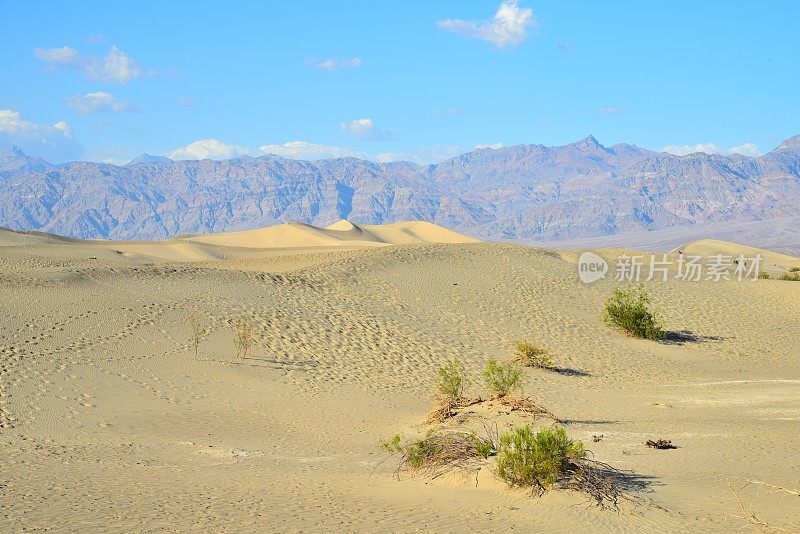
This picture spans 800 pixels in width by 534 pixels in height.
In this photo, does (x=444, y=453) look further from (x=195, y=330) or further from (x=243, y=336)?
(x=195, y=330)

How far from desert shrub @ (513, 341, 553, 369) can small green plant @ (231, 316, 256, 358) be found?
271 inches

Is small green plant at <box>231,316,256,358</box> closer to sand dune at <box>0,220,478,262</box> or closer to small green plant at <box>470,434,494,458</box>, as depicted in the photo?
small green plant at <box>470,434,494,458</box>

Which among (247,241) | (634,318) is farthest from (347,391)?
(247,241)

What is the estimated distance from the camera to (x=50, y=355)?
1689 centimetres

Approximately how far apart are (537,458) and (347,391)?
8.41m

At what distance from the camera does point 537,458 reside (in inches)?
357

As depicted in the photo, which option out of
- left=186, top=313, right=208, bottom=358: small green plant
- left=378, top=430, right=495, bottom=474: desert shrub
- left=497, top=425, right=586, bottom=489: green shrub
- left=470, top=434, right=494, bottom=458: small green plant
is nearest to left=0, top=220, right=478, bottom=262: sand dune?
left=186, top=313, right=208, bottom=358: small green plant

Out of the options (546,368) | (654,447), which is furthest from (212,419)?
(546,368)

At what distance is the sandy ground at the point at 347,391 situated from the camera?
870 cm

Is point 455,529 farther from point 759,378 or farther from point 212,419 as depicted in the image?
point 759,378

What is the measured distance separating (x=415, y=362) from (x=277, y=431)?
7108mm

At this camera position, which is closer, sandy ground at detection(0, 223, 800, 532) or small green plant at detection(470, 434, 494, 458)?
sandy ground at detection(0, 223, 800, 532)

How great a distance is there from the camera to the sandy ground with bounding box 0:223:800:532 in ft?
28.6

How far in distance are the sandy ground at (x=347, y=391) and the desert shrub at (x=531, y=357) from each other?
507 millimetres
